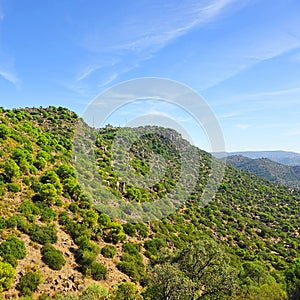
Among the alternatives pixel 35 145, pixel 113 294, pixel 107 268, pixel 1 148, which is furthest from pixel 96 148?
pixel 113 294

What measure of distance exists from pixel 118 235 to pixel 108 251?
245 centimetres

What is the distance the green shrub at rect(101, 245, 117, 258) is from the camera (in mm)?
20703

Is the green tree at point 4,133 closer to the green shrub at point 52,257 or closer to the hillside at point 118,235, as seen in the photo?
the hillside at point 118,235

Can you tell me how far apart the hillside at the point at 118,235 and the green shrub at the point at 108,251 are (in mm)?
76

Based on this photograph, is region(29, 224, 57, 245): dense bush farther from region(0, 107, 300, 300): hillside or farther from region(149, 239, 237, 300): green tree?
region(149, 239, 237, 300): green tree

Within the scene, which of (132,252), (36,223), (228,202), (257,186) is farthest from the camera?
(257,186)

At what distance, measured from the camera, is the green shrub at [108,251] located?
2070 cm

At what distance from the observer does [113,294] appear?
15.8m

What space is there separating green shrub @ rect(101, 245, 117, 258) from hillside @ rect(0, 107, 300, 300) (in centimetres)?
8

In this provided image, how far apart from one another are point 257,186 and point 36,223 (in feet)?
207

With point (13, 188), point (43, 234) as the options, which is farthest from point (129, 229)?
point (13, 188)

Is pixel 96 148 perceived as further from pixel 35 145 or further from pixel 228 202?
pixel 228 202

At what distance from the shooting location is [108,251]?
20938 mm

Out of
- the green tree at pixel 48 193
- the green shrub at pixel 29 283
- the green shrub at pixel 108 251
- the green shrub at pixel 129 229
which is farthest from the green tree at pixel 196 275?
the green tree at pixel 48 193
